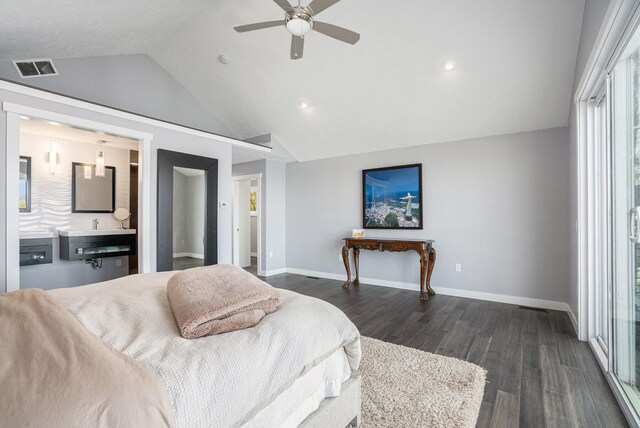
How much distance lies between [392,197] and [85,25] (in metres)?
4.19

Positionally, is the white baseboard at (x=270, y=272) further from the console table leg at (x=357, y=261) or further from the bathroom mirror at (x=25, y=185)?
the bathroom mirror at (x=25, y=185)

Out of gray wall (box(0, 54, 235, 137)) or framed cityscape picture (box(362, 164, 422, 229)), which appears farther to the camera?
framed cityscape picture (box(362, 164, 422, 229))

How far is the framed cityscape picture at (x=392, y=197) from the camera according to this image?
463 centimetres

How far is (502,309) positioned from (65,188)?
5813 mm

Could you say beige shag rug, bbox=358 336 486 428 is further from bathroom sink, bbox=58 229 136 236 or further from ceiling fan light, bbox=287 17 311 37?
bathroom sink, bbox=58 229 136 236

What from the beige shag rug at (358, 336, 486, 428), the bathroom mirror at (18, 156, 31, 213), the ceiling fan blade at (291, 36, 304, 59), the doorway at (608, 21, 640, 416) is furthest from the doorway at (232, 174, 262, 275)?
the doorway at (608, 21, 640, 416)

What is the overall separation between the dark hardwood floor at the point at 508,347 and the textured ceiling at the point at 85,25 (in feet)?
12.6

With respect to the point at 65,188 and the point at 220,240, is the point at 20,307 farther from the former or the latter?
the point at 65,188

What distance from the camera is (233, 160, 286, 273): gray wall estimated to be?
19.0ft

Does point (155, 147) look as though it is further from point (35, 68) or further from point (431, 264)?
point (431, 264)

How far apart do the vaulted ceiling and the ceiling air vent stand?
6.3 inches

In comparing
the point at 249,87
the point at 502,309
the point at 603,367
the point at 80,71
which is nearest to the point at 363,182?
the point at 249,87

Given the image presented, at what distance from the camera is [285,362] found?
114 cm

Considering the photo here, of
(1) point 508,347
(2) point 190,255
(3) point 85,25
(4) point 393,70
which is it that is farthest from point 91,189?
(1) point 508,347
